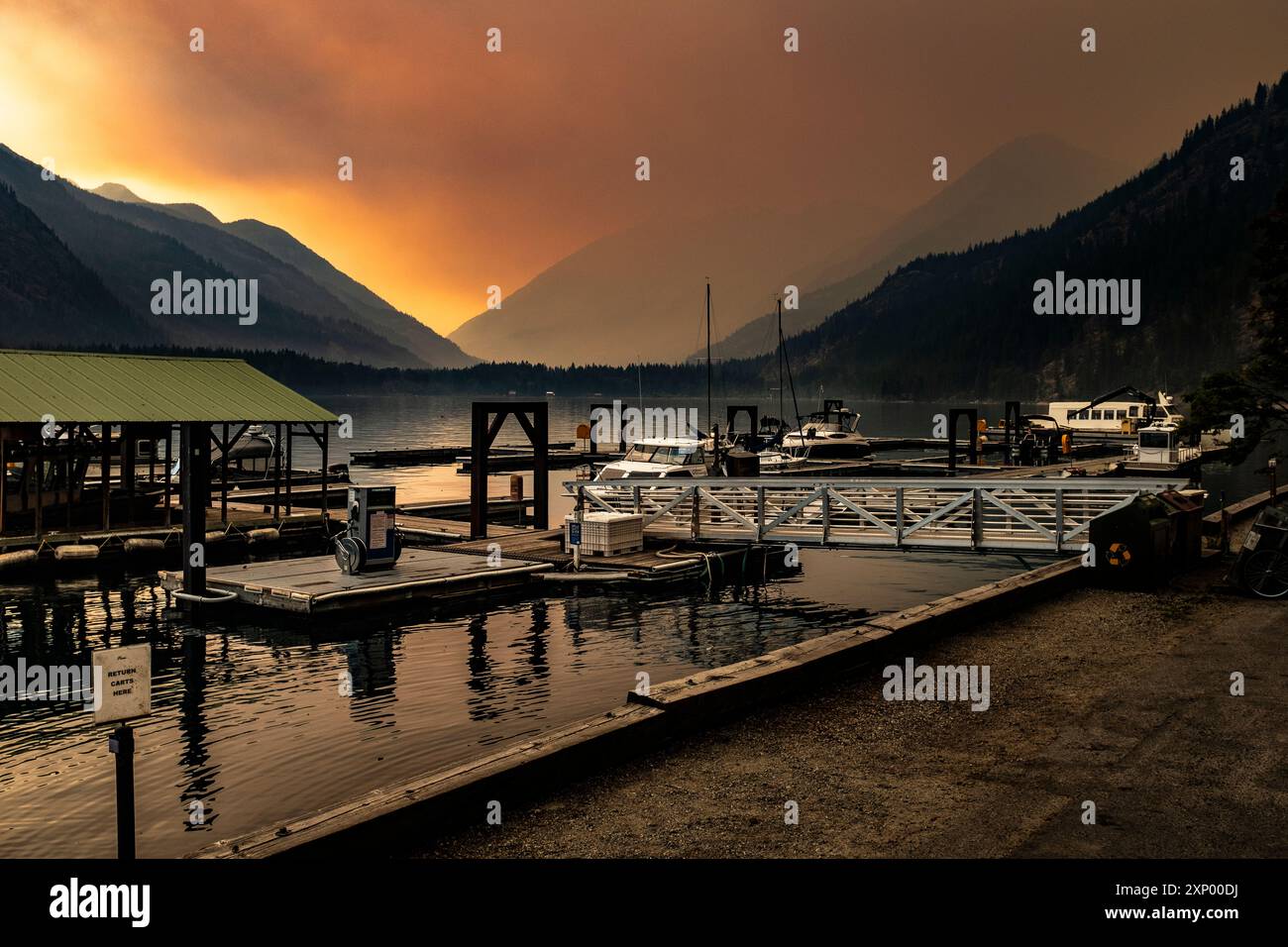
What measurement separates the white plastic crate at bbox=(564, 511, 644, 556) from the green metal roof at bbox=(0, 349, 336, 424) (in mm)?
10081

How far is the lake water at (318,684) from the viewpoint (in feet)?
44.9

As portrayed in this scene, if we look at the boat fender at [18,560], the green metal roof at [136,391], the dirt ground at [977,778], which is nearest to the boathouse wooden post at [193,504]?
the green metal roof at [136,391]

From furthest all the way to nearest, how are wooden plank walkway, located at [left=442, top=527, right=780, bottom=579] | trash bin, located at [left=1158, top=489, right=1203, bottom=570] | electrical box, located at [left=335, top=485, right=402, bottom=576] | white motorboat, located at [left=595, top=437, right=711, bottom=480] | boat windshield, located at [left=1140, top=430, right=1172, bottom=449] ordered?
boat windshield, located at [left=1140, top=430, right=1172, bottom=449] < white motorboat, located at [left=595, top=437, right=711, bottom=480] < wooden plank walkway, located at [left=442, top=527, right=780, bottom=579] < electrical box, located at [left=335, top=485, right=402, bottom=576] < trash bin, located at [left=1158, top=489, right=1203, bottom=570]

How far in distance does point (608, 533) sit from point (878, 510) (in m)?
11.2

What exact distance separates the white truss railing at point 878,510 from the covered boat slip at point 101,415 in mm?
12415

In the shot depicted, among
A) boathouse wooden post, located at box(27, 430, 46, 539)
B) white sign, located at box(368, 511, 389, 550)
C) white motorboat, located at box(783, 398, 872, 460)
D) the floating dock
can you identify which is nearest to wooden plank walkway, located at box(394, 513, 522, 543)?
the floating dock

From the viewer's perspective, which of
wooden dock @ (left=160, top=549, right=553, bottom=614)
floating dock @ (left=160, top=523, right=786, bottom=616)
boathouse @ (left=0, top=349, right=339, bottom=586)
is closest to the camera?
wooden dock @ (left=160, top=549, right=553, bottom=614)

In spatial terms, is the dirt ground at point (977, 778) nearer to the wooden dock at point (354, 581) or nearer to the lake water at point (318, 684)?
the lake water at point (318, 684)

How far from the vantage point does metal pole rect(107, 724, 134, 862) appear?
7.84 metres

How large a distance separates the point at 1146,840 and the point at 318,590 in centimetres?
1988

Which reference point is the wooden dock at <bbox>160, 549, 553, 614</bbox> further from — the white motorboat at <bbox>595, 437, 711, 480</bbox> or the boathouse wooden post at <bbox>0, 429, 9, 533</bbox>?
the white motorboat at <bbox>595, 437, 711, 480</bbox>

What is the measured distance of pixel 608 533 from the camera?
30750 millimetres
